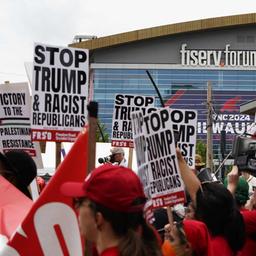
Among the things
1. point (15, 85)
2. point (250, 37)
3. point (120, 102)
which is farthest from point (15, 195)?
point (250, 37)

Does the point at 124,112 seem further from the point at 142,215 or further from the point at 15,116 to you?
the point at 142,215

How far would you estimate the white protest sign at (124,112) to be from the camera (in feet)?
29.4

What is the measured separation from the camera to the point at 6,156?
464 centimetres

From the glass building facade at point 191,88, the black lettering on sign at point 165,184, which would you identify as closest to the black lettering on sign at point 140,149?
the black lettering on sign at point 165,184

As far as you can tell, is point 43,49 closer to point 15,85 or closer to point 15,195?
point 15,85

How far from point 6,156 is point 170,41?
7120 centimetres

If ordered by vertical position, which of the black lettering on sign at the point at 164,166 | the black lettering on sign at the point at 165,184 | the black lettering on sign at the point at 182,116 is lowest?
the black lettering on sign at the point at 165,184

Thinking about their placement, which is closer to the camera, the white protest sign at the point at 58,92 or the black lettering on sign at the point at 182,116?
the white protest sign at the point at 58,92

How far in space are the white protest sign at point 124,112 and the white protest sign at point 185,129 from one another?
1043 millimetres

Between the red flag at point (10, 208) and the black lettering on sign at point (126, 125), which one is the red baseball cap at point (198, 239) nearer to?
the red flag at point (10, 208)

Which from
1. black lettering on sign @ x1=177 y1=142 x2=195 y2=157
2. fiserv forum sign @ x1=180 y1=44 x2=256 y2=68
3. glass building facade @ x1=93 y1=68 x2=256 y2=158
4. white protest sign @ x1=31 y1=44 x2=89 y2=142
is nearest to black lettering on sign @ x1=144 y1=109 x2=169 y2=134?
white protest sign @ x1=31 y1=44 x2=89 y2=142

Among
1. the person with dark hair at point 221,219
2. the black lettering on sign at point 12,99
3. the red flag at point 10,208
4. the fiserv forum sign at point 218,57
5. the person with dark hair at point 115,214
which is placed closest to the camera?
the person with dark hair at point 115,214

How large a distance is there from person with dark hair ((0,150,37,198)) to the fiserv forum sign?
228 feet

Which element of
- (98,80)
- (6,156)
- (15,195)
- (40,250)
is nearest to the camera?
(40,250)
